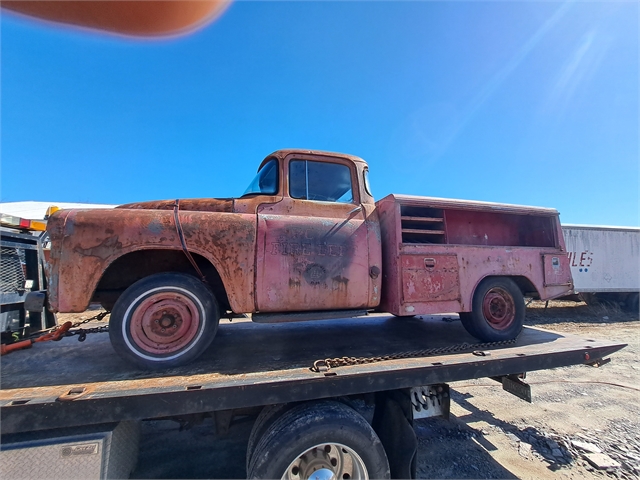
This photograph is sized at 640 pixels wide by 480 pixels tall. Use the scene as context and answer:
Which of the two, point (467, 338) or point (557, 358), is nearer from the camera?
point (557, 358)

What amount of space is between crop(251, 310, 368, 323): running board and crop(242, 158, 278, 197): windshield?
1.32 m

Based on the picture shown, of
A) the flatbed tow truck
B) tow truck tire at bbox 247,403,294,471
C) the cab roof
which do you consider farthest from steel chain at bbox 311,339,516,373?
the cab roof

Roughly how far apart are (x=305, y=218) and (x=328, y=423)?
6.06 feet

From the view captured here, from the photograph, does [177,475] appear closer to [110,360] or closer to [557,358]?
[110,360]

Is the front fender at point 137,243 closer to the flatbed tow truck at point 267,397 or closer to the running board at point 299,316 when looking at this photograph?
the running board at point 299,316

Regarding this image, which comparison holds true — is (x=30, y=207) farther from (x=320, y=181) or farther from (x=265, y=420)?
(x=265, y=420)

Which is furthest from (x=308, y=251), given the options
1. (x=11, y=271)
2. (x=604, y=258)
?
(x=604, y=258)

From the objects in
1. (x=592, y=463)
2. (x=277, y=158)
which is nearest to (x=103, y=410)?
(x=277, y=158)

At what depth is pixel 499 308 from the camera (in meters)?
3.58

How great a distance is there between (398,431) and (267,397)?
1.34 metres

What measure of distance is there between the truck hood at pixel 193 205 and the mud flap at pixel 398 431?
2.48 m

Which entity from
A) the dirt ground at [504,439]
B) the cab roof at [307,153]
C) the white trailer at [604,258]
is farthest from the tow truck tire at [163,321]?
the white trailer at [604,258]

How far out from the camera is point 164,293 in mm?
2562

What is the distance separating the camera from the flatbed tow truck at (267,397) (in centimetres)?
188
